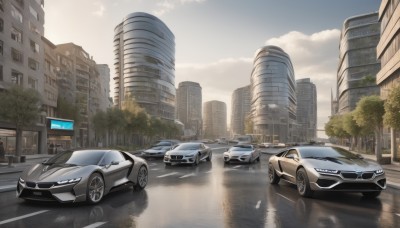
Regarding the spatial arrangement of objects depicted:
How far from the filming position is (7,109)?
27.5 meters

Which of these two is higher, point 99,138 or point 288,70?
point 288,70

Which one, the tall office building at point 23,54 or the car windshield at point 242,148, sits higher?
the tall office building at point 23,54

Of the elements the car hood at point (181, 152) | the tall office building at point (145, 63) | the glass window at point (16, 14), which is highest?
the tall office building at point (145, 63)

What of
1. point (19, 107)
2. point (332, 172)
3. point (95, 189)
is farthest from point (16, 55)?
point (332, 172)

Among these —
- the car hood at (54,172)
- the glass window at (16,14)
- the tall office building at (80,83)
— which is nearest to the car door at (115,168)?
the car hood at (54,172)

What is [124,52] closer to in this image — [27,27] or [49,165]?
[27,27]

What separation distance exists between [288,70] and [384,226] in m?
175

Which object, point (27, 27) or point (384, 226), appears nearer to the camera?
point (384, 226)

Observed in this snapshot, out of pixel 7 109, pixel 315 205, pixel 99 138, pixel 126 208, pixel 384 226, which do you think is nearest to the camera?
pixel 384 226

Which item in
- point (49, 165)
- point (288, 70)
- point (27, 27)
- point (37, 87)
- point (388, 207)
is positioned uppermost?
point (288, 70)

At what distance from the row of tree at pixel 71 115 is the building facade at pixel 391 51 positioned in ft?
90.5

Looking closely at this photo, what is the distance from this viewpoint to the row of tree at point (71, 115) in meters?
27.8

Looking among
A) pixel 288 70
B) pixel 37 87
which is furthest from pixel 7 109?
pixel 288 70

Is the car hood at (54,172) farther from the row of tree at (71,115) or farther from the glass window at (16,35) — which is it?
the glass window at (16,35)
